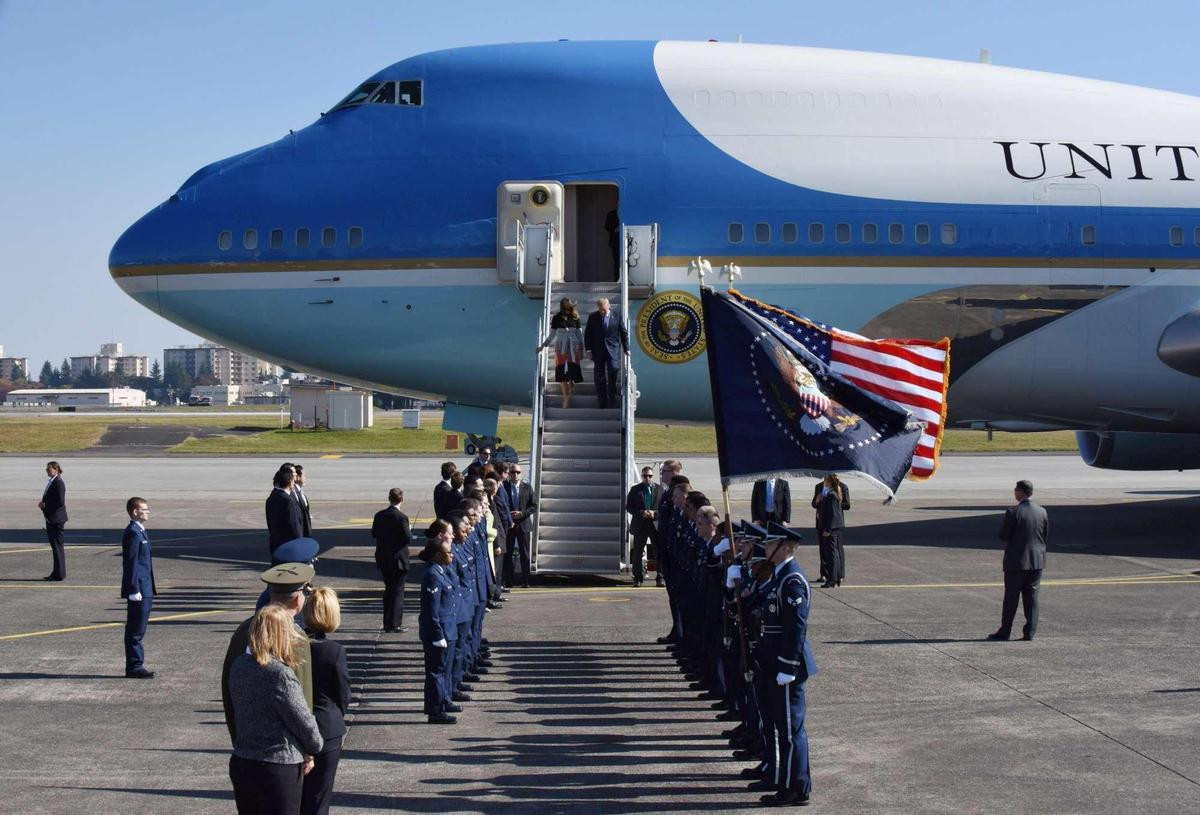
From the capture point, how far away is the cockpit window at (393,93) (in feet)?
73.4

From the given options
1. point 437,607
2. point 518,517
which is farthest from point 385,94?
point 437,607

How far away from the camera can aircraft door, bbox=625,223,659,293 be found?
2128cm

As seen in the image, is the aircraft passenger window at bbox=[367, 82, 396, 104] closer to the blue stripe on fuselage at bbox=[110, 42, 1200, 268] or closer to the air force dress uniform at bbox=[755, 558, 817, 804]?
the blue stripe on fuselage at bbox=[110, 42, 1200, 268]

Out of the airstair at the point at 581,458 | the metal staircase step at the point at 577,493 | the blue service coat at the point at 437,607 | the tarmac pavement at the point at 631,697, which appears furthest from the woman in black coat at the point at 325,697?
the metal staircase step at the point at 577,493

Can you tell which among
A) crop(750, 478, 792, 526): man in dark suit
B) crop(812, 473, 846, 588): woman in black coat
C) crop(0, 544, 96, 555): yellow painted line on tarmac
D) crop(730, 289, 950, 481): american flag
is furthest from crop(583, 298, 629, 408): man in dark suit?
crop(0, 544, 96, 555): yellow painted line on tarmac

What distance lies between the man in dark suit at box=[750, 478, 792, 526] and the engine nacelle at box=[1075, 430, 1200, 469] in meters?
9.68

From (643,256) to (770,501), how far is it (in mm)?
4831

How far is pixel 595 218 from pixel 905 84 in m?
5.87

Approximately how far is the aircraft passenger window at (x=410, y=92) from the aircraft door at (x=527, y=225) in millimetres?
2313

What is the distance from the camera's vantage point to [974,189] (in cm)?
2198

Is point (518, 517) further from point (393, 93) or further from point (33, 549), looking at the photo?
point (33, 549)

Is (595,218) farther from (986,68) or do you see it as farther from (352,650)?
(352,650)

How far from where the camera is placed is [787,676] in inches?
360

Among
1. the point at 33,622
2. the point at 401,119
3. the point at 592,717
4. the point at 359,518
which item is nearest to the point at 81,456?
the point at 359,518
